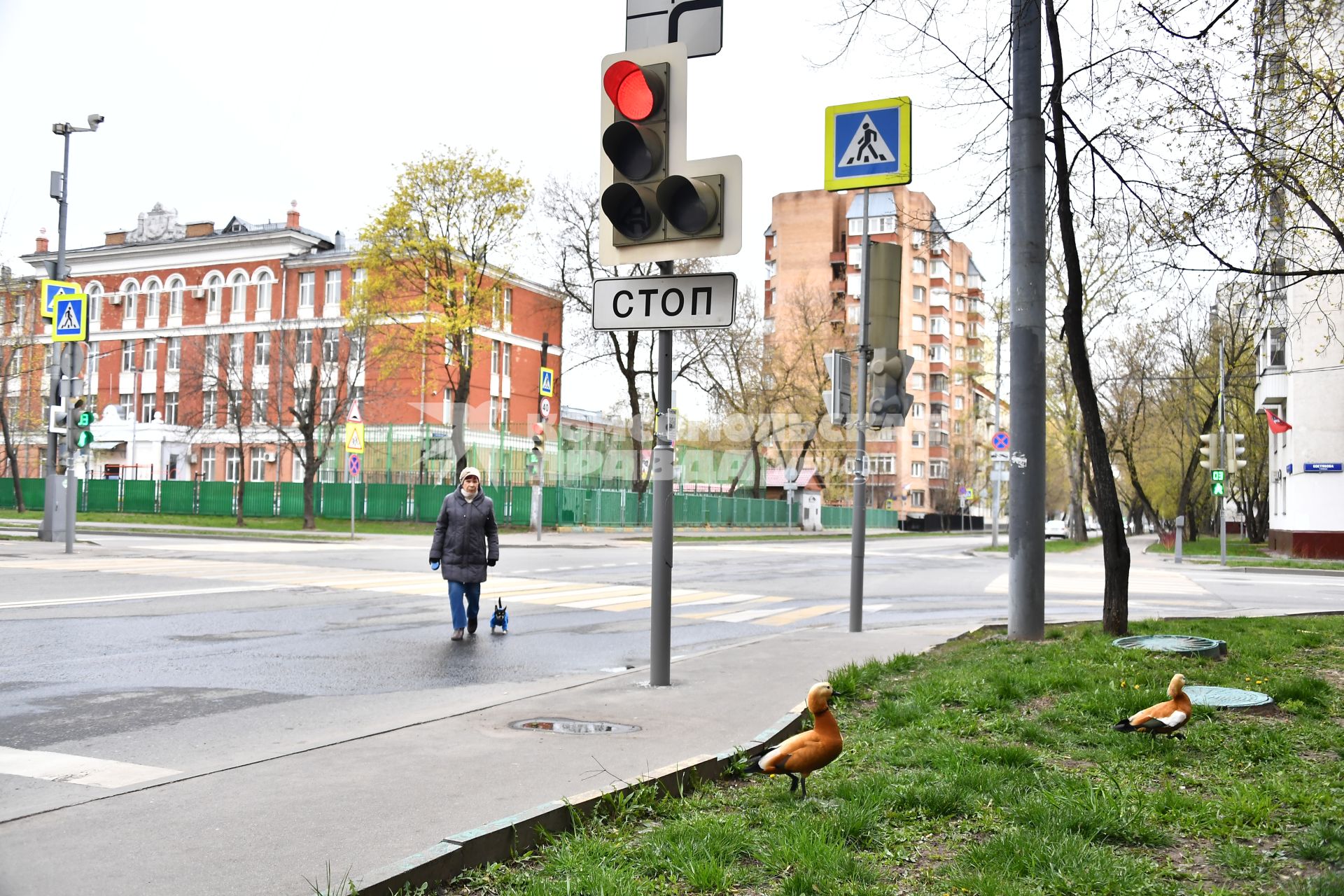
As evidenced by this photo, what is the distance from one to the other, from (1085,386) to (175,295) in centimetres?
6719

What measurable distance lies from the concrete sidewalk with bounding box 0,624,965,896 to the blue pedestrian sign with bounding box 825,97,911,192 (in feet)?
19.7

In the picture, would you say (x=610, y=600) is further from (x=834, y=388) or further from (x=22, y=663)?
(x=22, y=663)

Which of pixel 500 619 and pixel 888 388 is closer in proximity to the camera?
pixel 500 619

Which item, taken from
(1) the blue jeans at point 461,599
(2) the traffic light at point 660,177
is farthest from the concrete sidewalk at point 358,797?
(1) the blue jeans at point 461,599

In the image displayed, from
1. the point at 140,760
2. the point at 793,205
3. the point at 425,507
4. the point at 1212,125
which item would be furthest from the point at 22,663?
the point at 793,205

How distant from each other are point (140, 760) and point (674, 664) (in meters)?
4.73

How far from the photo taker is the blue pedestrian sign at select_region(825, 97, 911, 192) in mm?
11453

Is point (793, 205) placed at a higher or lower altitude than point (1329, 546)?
higher

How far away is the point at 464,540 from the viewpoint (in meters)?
11.8

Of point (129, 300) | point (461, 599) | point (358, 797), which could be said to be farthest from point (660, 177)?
point (129, 300)

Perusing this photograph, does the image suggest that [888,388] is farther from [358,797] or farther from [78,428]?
[78,428]

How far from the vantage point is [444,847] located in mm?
3922

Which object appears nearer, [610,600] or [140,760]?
[140,760]

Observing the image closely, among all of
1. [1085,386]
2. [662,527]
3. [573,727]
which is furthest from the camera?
[1085,386]
